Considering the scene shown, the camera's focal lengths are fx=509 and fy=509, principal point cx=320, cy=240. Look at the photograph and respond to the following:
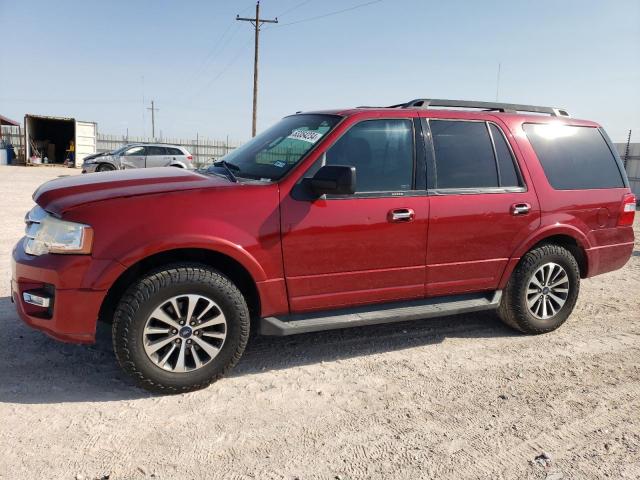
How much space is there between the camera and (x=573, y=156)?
4.69 metres

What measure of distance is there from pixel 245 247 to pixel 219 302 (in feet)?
1.30

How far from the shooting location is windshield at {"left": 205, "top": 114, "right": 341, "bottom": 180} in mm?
3703

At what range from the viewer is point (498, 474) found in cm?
259

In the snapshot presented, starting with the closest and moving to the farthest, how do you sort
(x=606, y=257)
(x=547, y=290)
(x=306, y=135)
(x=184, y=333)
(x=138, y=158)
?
(x=184, y=333) → (x=306, y=135) → (x=547, y=290) → (x=606, y=257) → (x=138, y=158)

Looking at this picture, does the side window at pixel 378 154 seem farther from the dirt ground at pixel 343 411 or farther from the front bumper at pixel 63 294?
the front bumper at pixel 63 294

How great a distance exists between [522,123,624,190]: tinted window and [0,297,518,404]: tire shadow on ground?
4.93 feet

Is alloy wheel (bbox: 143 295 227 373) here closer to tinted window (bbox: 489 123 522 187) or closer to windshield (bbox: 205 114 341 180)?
windshield (bbox: 205 114 341 180)

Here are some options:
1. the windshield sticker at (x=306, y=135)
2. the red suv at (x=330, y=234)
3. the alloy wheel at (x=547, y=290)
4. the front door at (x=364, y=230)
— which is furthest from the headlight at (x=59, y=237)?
the alloy wheel at (x=547, y=290)

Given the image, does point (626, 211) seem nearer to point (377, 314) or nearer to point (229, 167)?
point (377, 314)

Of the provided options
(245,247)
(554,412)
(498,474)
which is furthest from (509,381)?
(245,247)

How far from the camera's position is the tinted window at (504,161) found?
429 cm

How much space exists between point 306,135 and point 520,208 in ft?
6.23

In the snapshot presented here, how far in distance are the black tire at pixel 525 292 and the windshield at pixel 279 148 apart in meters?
2.12

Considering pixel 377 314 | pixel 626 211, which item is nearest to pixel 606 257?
pixel 626 211
